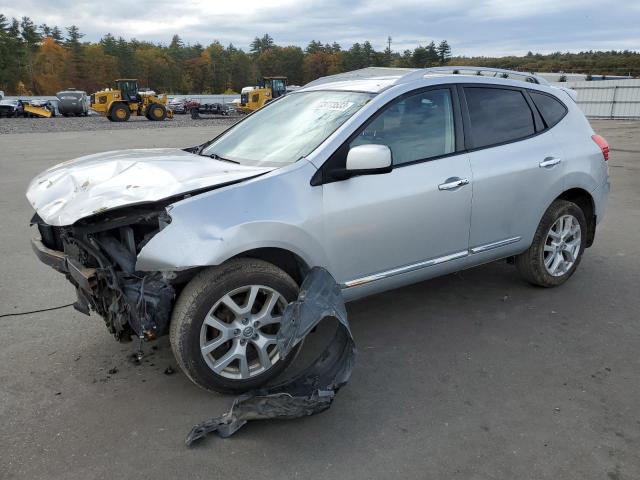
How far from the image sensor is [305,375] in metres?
3.16

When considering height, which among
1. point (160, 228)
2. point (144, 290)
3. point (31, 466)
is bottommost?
point (31, 466)

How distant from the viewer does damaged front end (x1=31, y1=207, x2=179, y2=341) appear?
293 cm

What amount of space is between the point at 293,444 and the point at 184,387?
88 centimetres

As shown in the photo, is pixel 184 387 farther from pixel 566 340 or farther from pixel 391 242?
pixel 566 340

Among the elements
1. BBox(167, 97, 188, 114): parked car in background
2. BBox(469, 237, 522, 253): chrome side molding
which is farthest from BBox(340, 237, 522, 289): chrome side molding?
BBox(167, 97, 188, 114): parked car in background

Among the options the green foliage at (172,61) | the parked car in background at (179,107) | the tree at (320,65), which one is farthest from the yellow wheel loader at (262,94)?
the tree at (320,65)

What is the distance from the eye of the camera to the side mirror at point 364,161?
3.24 metres

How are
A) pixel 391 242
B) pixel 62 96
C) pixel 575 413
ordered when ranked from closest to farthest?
1. pixel 575 413
2. pixel 391 242
3. pixel 62 96

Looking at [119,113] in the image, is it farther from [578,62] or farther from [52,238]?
[578,62]

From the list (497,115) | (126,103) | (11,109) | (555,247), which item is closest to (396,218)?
(497,115)

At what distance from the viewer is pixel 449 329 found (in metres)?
4.05

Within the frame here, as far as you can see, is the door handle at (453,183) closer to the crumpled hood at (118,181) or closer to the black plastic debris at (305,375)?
the black plastic debris at (305,375)

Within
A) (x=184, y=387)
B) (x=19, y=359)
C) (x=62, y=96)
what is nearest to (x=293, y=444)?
(x=184, y=387)

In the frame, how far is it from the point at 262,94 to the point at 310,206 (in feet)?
112
